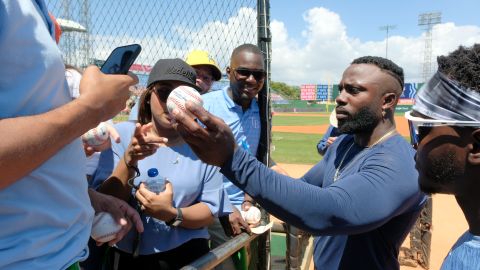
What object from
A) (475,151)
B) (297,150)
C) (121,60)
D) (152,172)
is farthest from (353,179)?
(297,150)

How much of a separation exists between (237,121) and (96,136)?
82.7 inches

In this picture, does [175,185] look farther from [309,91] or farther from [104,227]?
[309,91]

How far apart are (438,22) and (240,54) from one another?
209 ft

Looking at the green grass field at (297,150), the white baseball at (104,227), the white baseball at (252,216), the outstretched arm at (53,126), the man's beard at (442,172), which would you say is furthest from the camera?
the green grass field at (297,150)

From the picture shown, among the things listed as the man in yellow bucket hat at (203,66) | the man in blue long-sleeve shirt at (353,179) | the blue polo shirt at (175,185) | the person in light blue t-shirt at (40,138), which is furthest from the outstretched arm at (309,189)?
the man in yellow bucket hat at (203,66)

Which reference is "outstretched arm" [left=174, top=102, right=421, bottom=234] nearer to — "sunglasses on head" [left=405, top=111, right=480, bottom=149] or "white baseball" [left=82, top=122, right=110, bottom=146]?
"sunglasses on head" [left=405, top=111, right=480, bottom=149]

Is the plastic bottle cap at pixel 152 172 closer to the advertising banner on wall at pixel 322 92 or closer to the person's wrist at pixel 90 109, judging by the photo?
the person's wrist at pixel 90 109

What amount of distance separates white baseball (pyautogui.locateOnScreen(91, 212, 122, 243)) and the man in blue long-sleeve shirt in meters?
0.47

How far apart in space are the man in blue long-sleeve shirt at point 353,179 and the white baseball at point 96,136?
65 centimetres

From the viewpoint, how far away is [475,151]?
1.45 meters

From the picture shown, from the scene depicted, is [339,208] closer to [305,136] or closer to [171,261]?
[171,261]

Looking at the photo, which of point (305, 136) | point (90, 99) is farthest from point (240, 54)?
point (305, 136)

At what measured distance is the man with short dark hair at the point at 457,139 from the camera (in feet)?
4.75

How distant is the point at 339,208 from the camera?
5.55 ft
